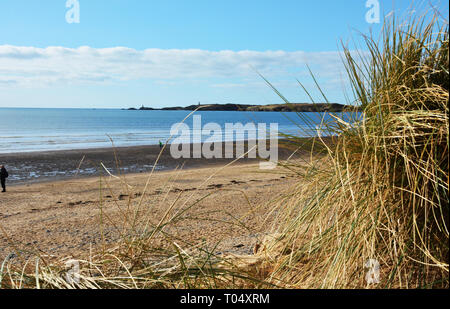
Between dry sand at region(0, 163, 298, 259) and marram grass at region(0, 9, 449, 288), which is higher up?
marram grass at region(0, 9, 449, 288)

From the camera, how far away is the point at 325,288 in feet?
7.04

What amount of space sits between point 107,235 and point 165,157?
15.8 m

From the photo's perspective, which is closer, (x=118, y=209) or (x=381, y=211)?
(x=381, y=211)

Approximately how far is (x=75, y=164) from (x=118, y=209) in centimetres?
1160

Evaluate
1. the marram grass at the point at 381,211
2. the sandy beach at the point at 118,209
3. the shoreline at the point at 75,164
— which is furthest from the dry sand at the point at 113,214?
the shoreline at the point at 75,164

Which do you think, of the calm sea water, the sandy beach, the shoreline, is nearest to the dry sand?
the sandy beach

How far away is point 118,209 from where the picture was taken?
805 cm

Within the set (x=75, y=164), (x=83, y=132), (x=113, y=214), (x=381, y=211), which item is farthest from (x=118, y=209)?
(x=83, y=132)

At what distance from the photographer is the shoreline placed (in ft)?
50.6

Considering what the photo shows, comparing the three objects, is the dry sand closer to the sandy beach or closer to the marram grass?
the sandy beach

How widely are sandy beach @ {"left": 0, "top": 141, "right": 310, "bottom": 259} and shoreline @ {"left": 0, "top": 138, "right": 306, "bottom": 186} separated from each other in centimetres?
21

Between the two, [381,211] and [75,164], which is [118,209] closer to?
[381,211]

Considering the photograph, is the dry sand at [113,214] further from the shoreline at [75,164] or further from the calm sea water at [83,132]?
the shoreline at [75,164]

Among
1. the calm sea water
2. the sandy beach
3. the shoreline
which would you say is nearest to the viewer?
the sandy beach
